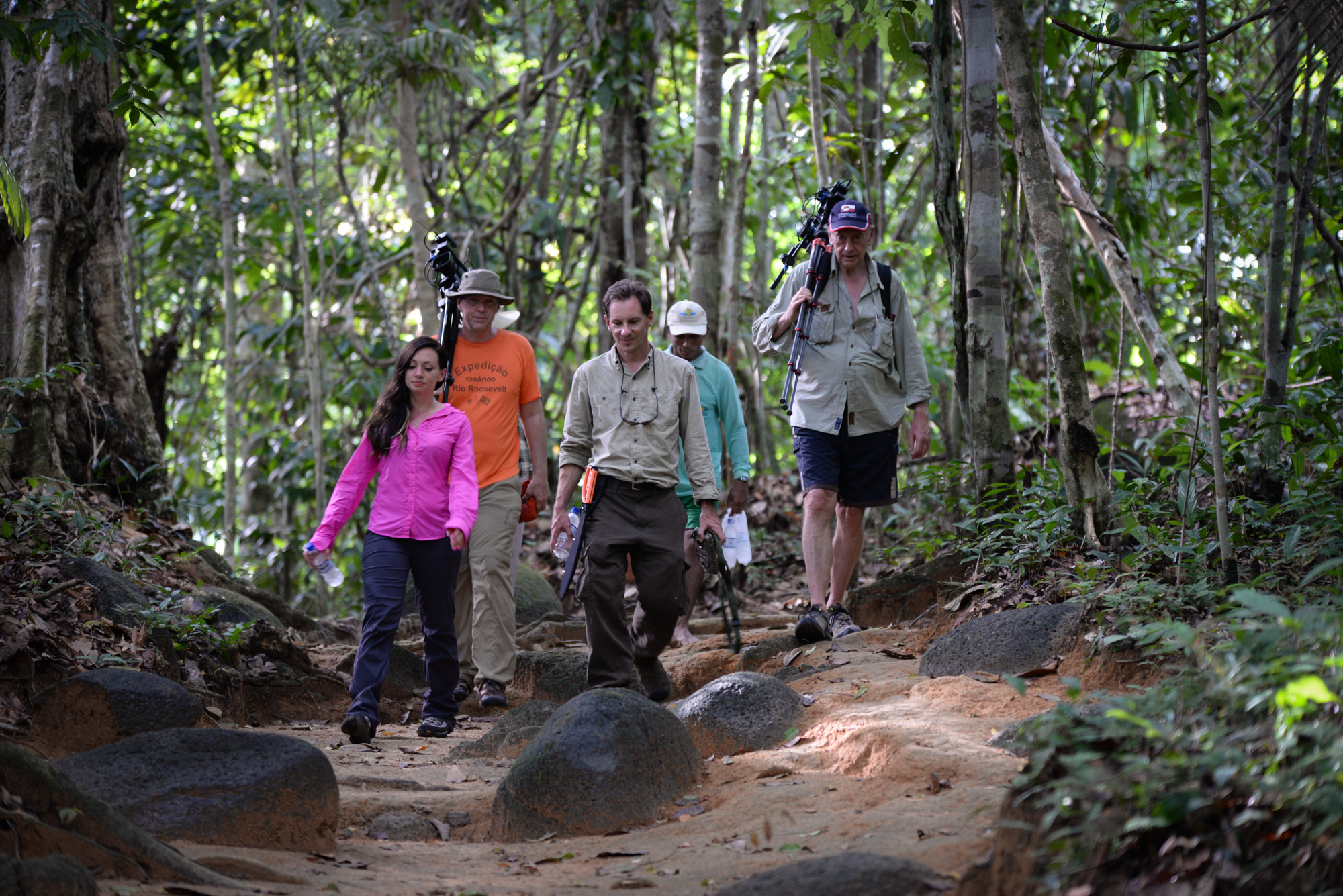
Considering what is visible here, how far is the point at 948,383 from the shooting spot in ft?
33.6

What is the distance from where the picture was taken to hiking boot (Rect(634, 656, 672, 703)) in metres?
5.30

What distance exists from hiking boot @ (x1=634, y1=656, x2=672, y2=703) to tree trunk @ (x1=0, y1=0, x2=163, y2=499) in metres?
3.64

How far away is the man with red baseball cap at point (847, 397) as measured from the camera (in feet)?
18.4

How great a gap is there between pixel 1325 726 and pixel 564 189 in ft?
34.5

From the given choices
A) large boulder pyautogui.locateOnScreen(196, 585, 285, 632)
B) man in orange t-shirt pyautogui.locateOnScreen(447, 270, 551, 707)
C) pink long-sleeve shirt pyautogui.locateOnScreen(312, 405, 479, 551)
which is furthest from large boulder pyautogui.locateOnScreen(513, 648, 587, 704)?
large boulder pyautogui.locateOnScreen(196, 585, 285, 632)

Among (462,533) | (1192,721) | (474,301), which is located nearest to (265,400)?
(474,301)

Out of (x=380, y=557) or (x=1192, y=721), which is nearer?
(x=1192, y=721)

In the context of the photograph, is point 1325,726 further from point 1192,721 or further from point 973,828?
point 973,828

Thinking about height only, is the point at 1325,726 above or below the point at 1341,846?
above

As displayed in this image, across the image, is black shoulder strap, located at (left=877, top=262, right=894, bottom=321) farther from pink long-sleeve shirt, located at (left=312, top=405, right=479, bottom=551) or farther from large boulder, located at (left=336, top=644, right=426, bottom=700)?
large boulder, located at (left=336, top=644, right=426, bottom=700)

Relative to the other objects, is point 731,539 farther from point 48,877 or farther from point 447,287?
point 48,877

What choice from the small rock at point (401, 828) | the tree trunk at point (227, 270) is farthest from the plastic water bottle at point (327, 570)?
the tree trunk at point (227, 270)

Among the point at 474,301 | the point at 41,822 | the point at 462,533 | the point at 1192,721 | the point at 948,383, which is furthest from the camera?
the point at 948,383

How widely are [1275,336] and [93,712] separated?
17.6 feet
